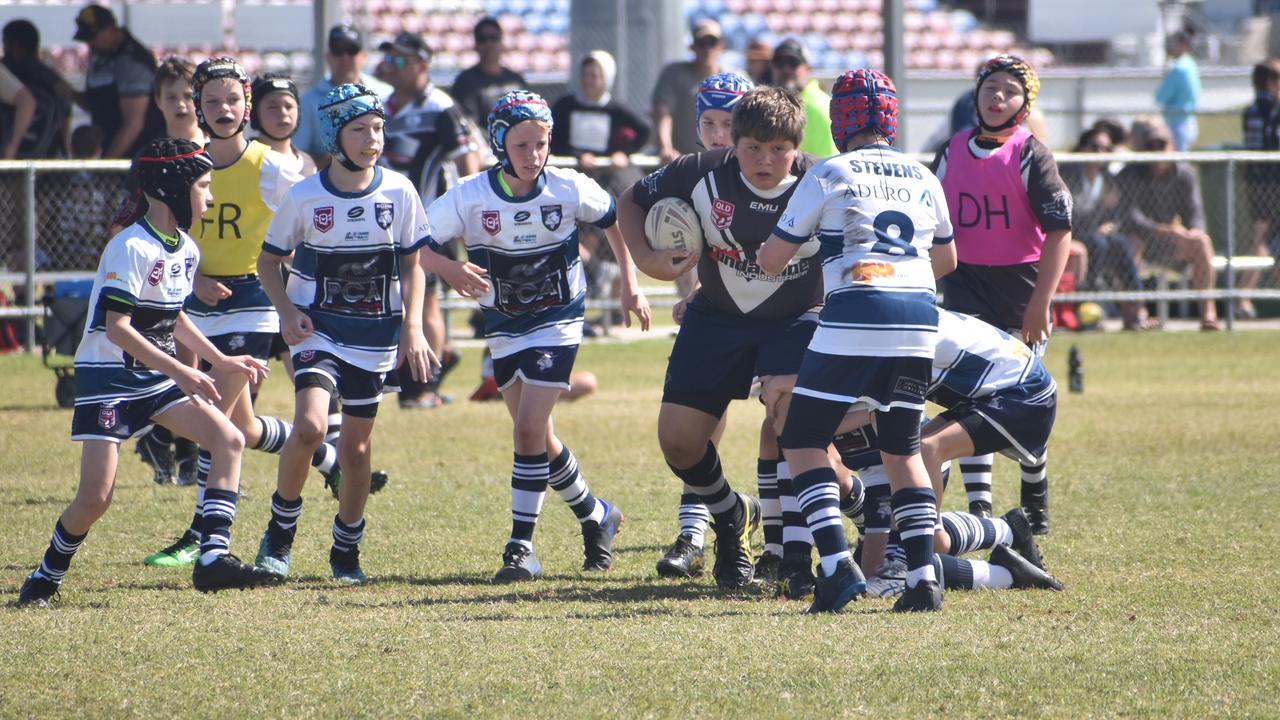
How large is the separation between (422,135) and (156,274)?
5973 mm

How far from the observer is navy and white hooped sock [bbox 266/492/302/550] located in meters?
6.33

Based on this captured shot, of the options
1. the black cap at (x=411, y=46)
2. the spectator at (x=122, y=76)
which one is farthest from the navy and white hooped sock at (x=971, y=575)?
the spectator at (x=122, y=76)

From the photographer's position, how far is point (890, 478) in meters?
5.53

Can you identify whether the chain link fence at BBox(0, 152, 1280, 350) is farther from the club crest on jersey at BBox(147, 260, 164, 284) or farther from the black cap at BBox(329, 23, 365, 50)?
the club crest on jersey at BBox(147, 260, 164, 284)

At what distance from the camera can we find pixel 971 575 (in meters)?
5.87

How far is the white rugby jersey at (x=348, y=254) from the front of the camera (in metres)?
6.35

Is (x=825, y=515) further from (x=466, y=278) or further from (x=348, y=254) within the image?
(x=348, y=254)

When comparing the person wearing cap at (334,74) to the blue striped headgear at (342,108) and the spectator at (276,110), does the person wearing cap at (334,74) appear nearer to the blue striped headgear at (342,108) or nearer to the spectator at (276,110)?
the spectator at (276,110)

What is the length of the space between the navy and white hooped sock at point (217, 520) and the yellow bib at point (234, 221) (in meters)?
1.51

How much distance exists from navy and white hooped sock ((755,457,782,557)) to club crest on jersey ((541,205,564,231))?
1.24 metres

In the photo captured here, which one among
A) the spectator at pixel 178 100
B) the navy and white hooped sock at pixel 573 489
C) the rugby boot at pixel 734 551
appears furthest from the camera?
the spectator at pixel 178 100

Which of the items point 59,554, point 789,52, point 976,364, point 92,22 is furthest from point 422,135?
point 976,364

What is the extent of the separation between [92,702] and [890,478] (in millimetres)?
2633

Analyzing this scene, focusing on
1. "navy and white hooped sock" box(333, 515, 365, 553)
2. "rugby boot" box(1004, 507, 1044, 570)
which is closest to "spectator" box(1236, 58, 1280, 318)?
"rugby boot" box(1004, 507, 1044, 570)
